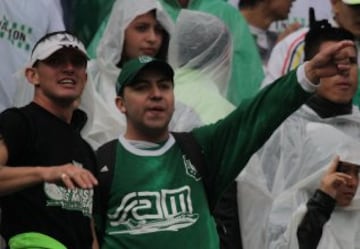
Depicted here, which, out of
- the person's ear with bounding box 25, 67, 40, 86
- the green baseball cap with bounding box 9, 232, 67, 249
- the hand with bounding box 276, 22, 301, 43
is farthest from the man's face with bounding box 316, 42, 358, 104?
the green baseball cap with bounding box 9, 232, 67, 249

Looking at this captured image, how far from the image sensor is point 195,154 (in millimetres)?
6410

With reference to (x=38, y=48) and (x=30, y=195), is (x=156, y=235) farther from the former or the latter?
(x=38, y=48)

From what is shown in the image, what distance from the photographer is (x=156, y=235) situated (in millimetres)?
6188

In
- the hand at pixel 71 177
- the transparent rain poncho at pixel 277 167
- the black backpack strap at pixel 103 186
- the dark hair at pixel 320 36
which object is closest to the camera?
the hand at pixel 71 177

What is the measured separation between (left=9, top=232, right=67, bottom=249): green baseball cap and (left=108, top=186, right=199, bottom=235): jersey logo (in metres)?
0.40

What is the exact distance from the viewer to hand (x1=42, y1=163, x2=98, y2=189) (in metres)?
5.34

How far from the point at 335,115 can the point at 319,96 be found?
13cm

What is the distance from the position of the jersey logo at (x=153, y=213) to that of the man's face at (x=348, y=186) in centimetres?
110

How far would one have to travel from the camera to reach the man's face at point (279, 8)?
9.46 metres

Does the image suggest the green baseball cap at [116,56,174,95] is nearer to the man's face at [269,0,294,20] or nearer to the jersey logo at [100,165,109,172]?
the jersey logo at [100,165,109,172]

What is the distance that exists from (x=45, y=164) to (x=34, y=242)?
1.09 ft

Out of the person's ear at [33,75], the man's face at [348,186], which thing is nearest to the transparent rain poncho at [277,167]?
the man's face at [348,186]

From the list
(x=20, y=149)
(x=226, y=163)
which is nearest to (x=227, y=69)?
(x=226, y=163)

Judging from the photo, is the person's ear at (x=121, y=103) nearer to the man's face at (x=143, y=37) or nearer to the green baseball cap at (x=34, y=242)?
the green baseball cap at (x=34, y=242)
